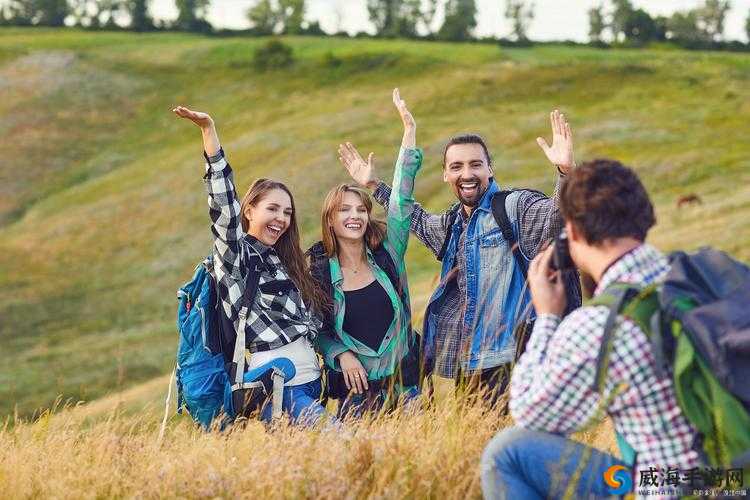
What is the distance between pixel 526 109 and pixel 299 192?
62.1 ft

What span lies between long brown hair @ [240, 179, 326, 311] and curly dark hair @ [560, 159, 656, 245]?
9.68 ft

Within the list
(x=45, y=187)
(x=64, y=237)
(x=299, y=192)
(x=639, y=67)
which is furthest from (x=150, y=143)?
(x=639, y=67)

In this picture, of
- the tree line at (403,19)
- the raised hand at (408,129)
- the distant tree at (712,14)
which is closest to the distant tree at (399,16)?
the tree line at (403,19)

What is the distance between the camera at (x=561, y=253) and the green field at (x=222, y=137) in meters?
17.7

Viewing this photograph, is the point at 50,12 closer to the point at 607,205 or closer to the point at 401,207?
the point at 401,207

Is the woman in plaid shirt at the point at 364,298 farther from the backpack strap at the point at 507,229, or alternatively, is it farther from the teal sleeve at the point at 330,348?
the backpack strap at the point at 507,229

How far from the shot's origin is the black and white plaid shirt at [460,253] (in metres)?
6.16

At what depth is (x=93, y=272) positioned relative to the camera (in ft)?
Result: 131

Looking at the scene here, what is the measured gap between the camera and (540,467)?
3859 mm

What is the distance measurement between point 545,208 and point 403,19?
96540 millimetres

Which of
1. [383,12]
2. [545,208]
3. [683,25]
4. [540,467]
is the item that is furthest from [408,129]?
[383,12]

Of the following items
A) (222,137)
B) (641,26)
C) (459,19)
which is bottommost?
(222,137)

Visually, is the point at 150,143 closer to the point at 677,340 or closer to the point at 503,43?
the point at 503,43

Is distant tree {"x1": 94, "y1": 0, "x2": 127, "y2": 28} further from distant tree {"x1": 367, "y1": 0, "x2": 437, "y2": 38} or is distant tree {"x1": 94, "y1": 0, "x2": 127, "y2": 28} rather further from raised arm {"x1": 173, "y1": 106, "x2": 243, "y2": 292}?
raised arm {"x1": 173, "y1": 106, "x2": 243, "y2": 292}
